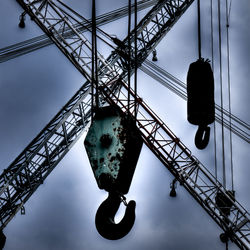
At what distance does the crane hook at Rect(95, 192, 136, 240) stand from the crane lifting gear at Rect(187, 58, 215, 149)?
1.38 metres

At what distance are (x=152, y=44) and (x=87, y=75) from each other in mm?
2815

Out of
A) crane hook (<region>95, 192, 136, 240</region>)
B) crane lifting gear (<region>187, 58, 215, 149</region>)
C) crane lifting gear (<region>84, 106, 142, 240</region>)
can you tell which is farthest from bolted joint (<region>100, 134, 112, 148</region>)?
crane lifting gear (<region>187, 58, 215, 149</region>)

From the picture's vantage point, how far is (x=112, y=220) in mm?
3613

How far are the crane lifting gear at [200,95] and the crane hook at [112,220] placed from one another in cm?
138

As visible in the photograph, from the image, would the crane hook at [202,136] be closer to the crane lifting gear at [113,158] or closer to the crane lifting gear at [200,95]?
the crane lifting gear at [200,95]

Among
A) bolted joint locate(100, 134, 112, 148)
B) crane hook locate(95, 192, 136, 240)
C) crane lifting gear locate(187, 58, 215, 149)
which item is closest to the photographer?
crane hook locate(95, 192, 136, 240)

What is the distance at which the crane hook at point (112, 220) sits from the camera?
357cm

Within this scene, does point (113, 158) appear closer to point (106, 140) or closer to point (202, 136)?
point (106, 140)

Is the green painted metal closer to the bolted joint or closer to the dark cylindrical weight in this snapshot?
the bolted joint

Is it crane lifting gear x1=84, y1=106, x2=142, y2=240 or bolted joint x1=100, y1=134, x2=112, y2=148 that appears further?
bolted joint x1=100, y1=134, x2=112, y2=148

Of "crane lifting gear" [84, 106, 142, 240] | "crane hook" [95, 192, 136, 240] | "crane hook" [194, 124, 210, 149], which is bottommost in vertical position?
"crane hook" [95, 192, 136, 240]

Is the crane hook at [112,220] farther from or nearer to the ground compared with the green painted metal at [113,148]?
nearer to the ground

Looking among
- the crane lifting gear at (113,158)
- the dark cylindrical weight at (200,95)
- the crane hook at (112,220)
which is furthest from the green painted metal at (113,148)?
the dark cylindrical weight at (200,95)

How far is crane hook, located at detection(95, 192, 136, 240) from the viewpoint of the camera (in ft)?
11.7
